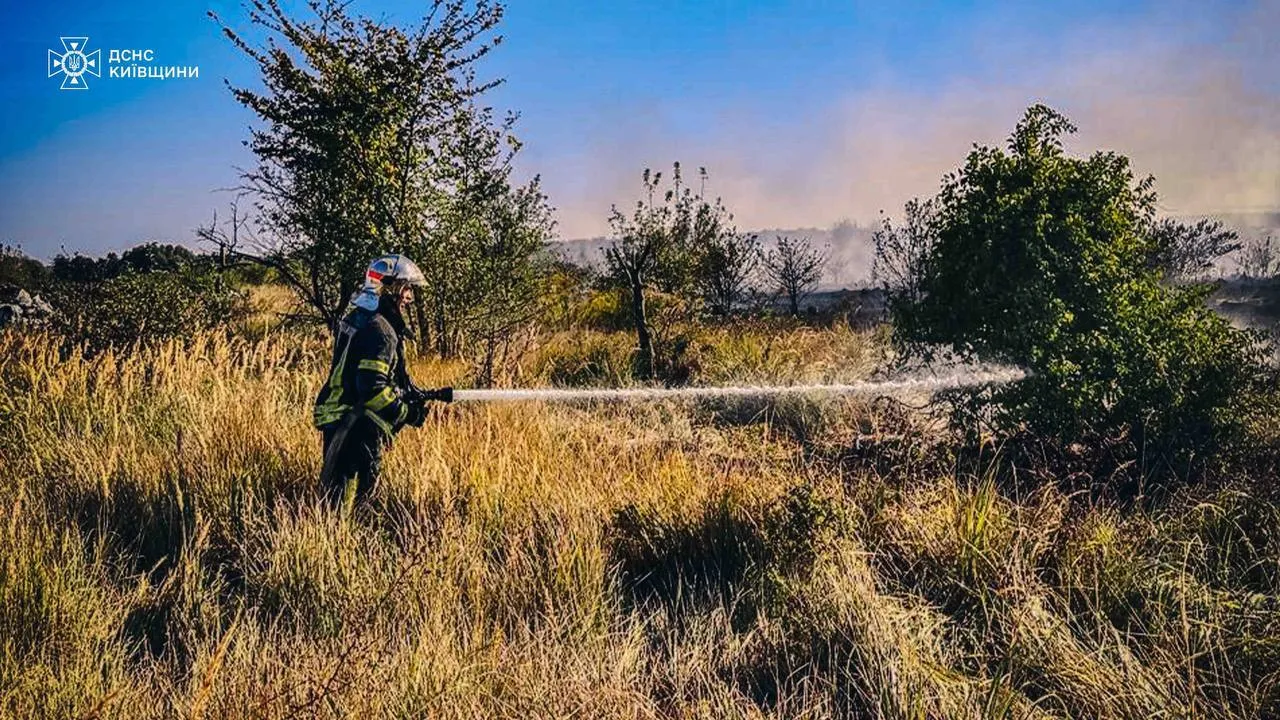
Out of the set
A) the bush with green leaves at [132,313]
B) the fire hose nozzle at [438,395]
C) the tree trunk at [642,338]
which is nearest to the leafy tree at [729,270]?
the tree trunk at [642,338]

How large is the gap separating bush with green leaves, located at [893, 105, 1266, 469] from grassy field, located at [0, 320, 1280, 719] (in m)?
0.64

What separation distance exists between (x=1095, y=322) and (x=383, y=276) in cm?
463

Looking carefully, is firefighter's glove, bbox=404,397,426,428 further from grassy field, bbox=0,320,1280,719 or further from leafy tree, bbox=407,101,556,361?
leafy tree, bbox=407,101,556,361

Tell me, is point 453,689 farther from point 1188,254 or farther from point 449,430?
point 1188,254

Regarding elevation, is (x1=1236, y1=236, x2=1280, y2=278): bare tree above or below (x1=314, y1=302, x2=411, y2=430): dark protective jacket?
above

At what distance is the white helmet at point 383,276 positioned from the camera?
161 inches

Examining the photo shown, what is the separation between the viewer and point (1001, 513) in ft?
12.5

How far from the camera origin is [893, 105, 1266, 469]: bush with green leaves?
4746mm

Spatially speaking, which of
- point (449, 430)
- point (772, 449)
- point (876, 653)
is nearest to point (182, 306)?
point (449, 430)

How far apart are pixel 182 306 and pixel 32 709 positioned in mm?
8864

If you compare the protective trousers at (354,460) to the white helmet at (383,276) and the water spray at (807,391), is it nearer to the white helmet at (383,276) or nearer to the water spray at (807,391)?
the water spray at (807,391)

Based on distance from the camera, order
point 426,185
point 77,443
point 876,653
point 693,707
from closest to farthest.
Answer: point 693,707, point 876,653, point 77,443, point 426,185

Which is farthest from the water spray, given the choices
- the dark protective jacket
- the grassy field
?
the grassy field

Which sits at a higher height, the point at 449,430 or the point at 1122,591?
the point at 449,430
